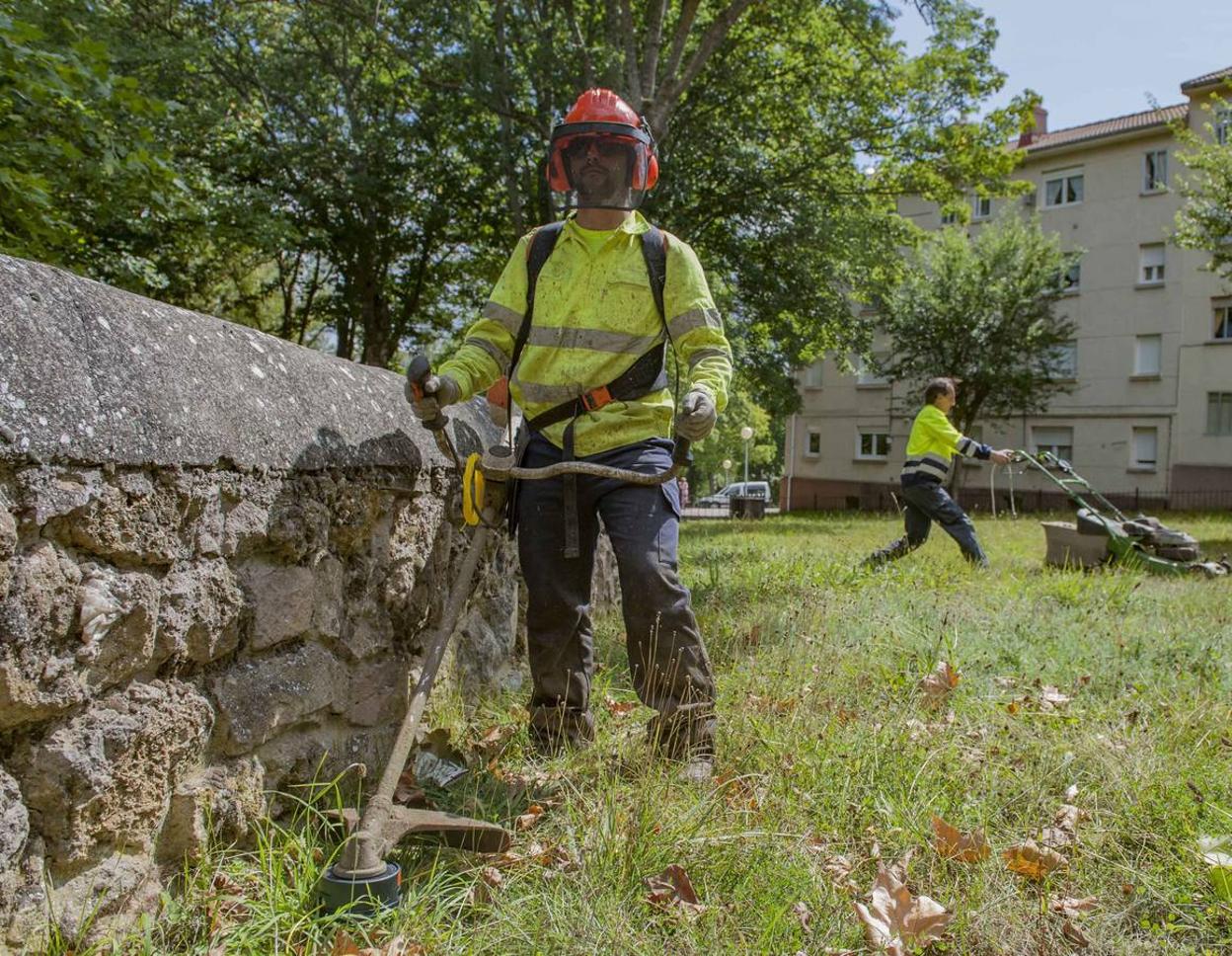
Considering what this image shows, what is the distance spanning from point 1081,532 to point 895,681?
5.15 m

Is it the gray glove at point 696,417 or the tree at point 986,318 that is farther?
the tree at point 986,318

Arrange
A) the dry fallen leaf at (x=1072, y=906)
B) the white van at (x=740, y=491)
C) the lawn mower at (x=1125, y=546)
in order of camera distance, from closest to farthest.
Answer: the dry fallen leaf at (x=1072, y=906) < the lawn mower at (x=1125, y=546) < the white van at (x=740, y=491)

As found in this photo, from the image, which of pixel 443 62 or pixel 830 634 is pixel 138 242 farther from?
pixel 830 634

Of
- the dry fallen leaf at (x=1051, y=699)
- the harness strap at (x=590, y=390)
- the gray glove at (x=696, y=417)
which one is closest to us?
the gray glove at (x=696, y=417)

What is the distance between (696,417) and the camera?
282 cm

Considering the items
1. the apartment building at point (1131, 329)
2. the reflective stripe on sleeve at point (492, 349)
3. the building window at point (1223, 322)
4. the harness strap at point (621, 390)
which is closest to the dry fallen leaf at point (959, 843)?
the harness strap at point (621, 390)

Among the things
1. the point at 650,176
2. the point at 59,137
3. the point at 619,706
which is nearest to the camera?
the point at 650,176

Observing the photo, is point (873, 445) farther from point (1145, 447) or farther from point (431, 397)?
point (431, 397)

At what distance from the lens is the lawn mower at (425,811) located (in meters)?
2.10

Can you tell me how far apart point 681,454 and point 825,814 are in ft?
3.47

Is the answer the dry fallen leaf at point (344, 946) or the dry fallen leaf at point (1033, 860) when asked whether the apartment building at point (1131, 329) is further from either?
the dry fallen leaf at point (344, 946)

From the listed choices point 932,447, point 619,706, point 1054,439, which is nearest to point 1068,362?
point 1054,439

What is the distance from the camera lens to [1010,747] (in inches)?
133

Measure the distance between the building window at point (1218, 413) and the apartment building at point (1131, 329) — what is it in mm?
27
